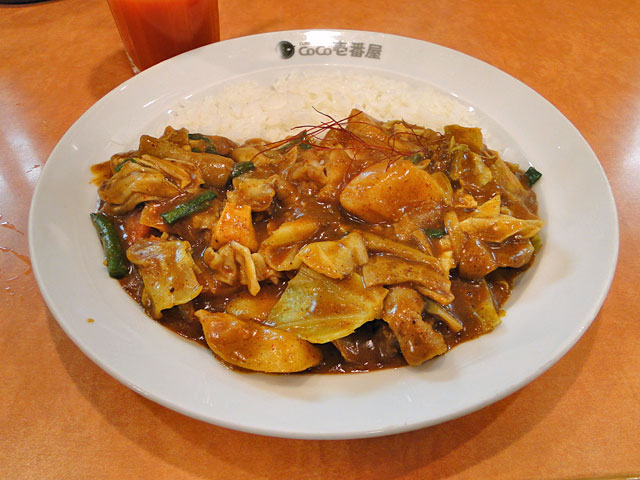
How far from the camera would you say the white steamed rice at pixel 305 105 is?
304 centimetres

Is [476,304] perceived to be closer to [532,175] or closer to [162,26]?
[532,175]

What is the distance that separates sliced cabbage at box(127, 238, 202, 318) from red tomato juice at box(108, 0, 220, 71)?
1967mm

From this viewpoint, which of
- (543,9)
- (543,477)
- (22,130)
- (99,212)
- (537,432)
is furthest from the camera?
(543,9)

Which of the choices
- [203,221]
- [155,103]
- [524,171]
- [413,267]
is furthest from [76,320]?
[524,171]

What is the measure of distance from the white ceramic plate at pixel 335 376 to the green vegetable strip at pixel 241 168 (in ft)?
2.52

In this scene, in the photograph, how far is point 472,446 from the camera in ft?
6.10

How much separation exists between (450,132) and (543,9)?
286 cm

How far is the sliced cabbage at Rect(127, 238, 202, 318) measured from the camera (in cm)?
197

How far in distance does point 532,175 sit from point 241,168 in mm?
1663

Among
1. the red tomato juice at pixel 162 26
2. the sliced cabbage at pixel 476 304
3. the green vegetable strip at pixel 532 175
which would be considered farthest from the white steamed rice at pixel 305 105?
the sliced cabbage at pixel 476 304

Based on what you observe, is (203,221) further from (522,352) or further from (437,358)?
(522,352)

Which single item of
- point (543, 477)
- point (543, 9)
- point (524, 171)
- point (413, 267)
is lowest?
point (543, 477)

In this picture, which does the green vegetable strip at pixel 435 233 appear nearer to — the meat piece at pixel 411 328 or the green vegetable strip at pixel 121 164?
the meat piece at pixel 411 328

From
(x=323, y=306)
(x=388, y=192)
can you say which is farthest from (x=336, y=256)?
(x=388, y=192)
